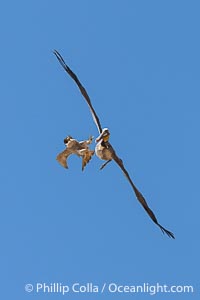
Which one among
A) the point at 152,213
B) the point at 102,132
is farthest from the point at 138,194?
the point at 102,132

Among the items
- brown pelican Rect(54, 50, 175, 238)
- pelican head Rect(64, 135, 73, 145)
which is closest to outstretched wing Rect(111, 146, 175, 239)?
A: brown pelican Rect(54, 50, 175, 238)

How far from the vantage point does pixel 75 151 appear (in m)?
16.9

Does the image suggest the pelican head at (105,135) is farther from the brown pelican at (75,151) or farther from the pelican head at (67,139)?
the pelican head at (67,139)

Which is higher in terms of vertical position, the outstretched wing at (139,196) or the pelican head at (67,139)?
the pelican head at (67,139)

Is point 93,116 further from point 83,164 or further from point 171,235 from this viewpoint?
point 171,235

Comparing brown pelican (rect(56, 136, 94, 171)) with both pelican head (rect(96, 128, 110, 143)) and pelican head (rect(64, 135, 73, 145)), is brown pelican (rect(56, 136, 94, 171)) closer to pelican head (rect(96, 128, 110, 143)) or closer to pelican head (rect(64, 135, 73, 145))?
pelican head (rect(64, 135, 73, 145))

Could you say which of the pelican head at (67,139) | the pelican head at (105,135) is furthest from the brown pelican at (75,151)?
the pelican head at (105,135)

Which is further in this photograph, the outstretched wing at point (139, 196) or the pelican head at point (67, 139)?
the pelican head at point (67, 139)

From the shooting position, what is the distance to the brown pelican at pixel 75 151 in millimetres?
16656

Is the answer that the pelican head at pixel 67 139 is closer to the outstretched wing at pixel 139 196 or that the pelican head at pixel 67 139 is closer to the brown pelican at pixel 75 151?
the brown pelican at pixel 75 151

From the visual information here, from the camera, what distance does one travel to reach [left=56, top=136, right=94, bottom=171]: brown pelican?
16.7m

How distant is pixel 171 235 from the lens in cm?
1573

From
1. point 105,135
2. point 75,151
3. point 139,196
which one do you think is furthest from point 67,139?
point 139,196

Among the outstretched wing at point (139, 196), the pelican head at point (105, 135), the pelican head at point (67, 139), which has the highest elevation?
the pelican head at point (67, 139)
